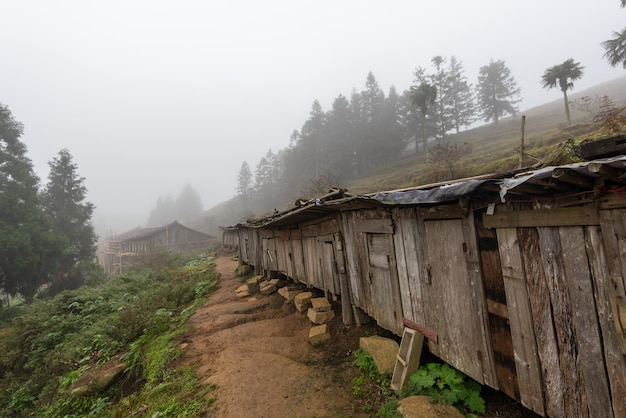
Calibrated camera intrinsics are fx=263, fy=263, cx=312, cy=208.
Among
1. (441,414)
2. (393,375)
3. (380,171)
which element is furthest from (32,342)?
(380,171)

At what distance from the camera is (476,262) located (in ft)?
11.4

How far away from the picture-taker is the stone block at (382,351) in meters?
4.78

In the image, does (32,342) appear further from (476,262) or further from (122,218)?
(122,218)

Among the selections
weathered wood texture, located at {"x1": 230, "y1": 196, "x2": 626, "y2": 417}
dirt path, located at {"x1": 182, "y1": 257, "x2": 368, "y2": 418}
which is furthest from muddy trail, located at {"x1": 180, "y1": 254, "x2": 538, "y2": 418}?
weathered wood texture, located at {"x1": 230, "y1": 196, "x2": 626, "y2": 417}

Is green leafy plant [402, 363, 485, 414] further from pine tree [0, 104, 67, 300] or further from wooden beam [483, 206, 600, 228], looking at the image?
pine tree [0, 104, 67, 300]

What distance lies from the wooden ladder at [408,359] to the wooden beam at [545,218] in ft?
7.62

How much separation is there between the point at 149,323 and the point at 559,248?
10566 millimetres

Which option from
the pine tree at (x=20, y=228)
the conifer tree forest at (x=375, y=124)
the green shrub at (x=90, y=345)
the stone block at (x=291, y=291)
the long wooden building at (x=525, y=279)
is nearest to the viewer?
the long wooden building at (x=525, y=279)

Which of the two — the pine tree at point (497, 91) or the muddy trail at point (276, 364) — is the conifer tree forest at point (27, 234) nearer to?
the muddy trail at point (276, 364)

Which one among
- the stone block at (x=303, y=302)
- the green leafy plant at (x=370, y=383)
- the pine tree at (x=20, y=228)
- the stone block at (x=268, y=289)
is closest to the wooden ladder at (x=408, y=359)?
the green leafy plant at (x=370, y=383)

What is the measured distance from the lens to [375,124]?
155 ft

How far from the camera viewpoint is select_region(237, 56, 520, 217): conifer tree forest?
151 ft

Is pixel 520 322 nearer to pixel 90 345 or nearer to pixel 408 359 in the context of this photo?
pixel 408 359

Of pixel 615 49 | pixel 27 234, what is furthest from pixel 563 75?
pixel 27 234
